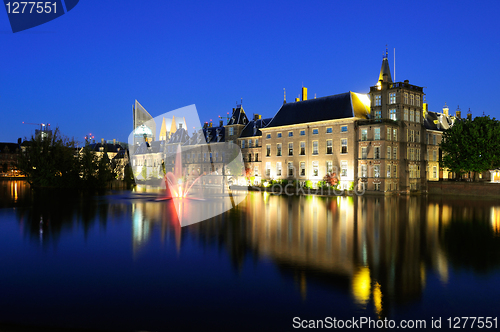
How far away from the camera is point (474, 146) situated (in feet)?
167

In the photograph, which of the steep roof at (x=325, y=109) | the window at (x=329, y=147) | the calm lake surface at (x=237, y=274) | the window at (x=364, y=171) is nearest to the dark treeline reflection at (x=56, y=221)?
the calm lake surface at (x=237, y=274)

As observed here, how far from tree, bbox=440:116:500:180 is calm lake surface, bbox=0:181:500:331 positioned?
3375 cm

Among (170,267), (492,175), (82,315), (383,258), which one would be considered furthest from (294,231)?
(492,175)

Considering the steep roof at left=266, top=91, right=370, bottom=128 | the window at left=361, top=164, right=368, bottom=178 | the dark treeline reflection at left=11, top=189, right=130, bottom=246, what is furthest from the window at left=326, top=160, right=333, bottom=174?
the dark treeline reflection at left=11, top=189, right=130, bottom=246

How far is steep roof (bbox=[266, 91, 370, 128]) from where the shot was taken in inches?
2224

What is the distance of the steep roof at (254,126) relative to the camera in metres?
73.7

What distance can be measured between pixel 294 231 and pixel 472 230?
399 inches

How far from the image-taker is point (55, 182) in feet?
208

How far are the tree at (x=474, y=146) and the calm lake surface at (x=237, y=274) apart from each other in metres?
33.7

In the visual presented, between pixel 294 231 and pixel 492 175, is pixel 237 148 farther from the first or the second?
pixel 294 231

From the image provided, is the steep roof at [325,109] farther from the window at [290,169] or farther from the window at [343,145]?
the window at [290,169]

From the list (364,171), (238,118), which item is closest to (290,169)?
(364,171)

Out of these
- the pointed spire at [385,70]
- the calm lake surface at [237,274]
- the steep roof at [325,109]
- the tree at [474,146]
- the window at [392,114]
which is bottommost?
the calm lake surface at [237,274]

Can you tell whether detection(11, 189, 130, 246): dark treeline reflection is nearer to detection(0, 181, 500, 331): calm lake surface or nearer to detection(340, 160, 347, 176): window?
detection(0, 181, 500, 331): calm lake surface
